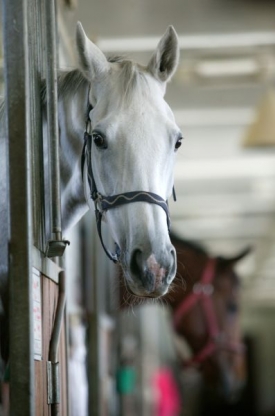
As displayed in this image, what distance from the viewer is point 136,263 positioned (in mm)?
2938

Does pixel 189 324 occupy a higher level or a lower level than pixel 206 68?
lower

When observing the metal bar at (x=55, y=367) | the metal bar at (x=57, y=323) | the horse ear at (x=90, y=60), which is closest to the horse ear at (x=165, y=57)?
the horse ear at (x=90, y=60)

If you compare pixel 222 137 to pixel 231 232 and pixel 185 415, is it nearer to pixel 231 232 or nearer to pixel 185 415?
pixel 231 232

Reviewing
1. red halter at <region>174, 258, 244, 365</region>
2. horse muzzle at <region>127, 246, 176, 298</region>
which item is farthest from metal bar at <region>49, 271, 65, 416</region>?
red halter at <region>174, 258, 244, 365</region>

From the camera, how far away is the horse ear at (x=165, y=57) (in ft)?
10.9

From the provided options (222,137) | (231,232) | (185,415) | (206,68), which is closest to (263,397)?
(185,415)

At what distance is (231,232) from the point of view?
1942 cm

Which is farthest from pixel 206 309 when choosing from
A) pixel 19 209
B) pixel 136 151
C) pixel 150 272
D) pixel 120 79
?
pixel 19 209

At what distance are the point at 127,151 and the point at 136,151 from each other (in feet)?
0.09

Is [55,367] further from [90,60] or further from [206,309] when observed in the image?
[206,309]

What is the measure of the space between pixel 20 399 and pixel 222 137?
1064 cm

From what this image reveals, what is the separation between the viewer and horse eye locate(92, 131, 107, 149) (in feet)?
10.4

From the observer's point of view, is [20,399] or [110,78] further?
[110,78]

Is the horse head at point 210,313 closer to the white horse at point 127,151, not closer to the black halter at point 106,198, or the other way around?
the white horse at point 127,151
